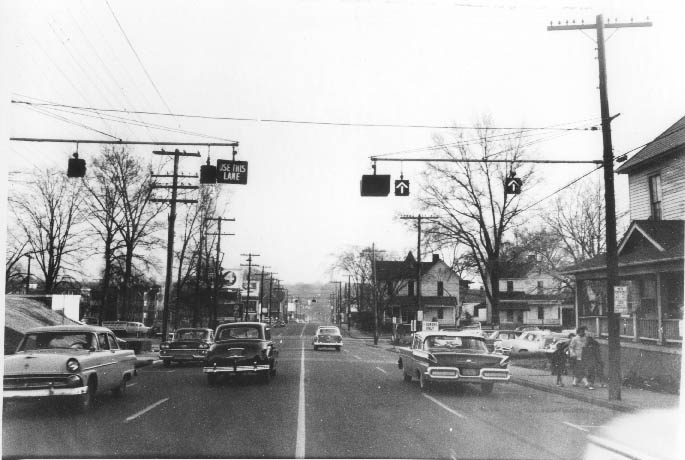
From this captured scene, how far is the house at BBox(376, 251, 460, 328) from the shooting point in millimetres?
77312

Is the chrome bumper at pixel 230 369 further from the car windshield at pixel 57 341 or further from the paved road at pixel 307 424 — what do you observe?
the car windshield at pixel 57 341

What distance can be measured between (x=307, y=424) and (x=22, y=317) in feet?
70.3

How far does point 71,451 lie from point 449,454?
15.7 feet

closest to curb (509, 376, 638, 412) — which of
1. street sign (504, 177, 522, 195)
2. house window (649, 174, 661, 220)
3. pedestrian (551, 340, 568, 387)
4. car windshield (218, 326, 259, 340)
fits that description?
pedestrian (551, 340, 568, 387)

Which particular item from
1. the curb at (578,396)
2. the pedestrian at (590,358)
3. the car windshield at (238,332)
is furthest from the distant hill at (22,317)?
the pedestrian at (590,358)

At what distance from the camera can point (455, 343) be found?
51.6ft

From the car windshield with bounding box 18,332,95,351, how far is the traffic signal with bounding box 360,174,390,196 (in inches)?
274

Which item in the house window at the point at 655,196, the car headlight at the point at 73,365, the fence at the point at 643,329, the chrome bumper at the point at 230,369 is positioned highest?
the house window at the point at 655,196

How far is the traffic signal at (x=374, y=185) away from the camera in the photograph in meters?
15.0

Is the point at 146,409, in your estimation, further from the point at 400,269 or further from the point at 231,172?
the point at 400,269

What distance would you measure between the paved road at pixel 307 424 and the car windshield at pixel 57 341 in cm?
113

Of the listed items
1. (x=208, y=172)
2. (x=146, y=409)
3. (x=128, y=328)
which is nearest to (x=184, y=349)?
(x=208, y=172)

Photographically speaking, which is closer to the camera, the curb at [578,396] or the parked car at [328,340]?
the curb at [578,396]

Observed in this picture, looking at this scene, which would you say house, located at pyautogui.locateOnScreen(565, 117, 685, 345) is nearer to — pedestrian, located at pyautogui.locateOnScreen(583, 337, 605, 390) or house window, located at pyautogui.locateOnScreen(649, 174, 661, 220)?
house window, located at pyautogui.locateOnScreen(649, 174, 661, 220)
